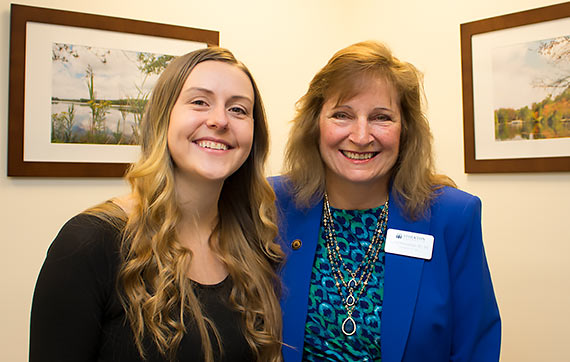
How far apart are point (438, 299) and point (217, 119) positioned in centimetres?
91

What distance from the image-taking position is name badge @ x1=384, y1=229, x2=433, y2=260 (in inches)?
64.3

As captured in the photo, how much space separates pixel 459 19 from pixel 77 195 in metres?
2.40

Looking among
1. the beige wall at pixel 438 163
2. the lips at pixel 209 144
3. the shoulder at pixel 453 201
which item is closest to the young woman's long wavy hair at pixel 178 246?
the lips at pixel 209 144

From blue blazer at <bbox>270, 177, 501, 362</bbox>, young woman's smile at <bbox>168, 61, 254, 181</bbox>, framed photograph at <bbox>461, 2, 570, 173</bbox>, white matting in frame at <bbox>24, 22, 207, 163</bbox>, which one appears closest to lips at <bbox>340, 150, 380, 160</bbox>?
blue blazer at <bbox>270, 177, 501, 362</bbox>

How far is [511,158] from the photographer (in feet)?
8.71

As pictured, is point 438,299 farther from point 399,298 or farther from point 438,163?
point 438,163

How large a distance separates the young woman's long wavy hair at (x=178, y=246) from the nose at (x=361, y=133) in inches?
12.1

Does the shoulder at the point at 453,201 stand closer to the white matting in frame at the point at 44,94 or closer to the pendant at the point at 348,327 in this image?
the pendant at the point at 348,327

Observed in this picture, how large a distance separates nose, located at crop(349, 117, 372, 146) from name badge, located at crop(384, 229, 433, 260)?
336mm

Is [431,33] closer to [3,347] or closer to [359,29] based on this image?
[359,29]

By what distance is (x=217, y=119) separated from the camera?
4.78 ft

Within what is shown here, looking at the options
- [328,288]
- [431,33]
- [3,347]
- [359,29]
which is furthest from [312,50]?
[3,347]

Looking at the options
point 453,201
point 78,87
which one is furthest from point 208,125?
point 78,87

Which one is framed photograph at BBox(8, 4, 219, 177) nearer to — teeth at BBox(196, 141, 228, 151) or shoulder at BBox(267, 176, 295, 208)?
shoulder at BBox(267, 176, 295, 208)
